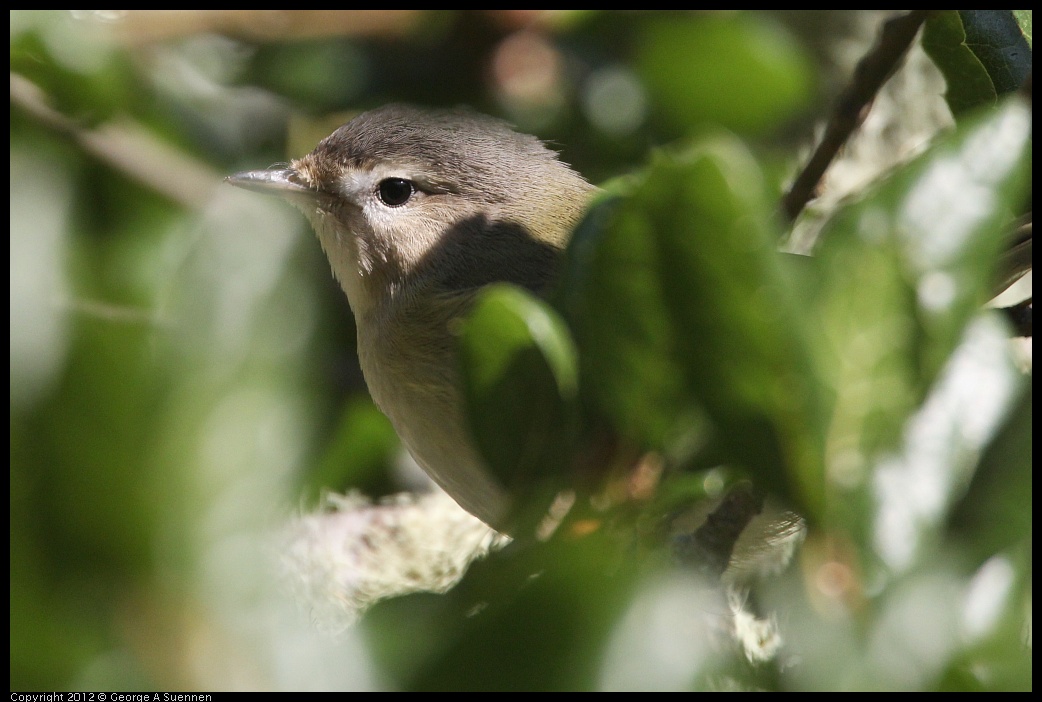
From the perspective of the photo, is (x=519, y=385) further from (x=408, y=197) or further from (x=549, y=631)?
(x=408, y=197)

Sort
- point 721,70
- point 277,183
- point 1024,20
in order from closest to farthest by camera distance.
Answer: point 1024,20 → point 721,70 → point 277,183

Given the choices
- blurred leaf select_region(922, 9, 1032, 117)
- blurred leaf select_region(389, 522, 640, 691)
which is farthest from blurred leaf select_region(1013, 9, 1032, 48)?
blurred leaf select_region(389, 522, 640, 691)

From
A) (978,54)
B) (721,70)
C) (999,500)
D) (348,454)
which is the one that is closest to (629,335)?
(999,500)

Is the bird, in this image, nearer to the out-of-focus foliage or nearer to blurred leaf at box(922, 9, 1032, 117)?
blurred leaf at box(922, 9, 1032, 117)

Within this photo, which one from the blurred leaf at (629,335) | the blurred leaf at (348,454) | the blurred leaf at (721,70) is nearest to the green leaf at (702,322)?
the blurred leaf at (629,335)

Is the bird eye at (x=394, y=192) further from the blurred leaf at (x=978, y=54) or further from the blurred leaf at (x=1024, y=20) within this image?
the blurred leaf at (x=1024, y=20)
